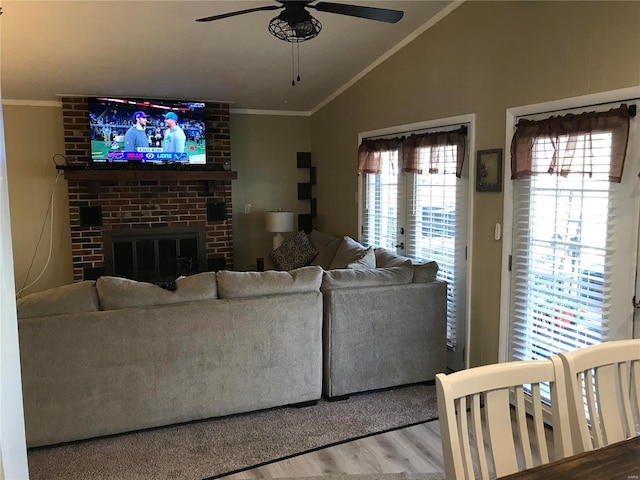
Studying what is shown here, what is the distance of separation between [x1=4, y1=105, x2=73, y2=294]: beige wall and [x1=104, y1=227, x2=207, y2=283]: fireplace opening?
1.95 feet

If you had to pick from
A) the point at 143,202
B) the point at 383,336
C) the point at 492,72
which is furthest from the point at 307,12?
the point at 143,202

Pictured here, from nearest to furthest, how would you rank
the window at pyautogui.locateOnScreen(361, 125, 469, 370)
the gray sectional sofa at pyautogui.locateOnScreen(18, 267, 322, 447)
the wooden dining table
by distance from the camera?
the wooden dining table
the gray sectional sofa at pyautogui.locateOnScreen(18, 267, 322, 447)
the window at pyautogui.locateOnScreen(361, 125, 469, 370)

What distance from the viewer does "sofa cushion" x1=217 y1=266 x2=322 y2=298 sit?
320 centimetres

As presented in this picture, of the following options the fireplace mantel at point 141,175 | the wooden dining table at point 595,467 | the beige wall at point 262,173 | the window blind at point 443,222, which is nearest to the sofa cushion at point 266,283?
the window blind at point 443,222

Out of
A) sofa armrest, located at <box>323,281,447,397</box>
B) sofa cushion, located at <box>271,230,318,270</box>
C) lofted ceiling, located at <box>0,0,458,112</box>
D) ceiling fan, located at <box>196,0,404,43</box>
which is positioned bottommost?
sofa armrest, located at <box>323,281,447,397</box>

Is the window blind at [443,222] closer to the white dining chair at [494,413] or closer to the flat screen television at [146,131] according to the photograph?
the white dining chair at [494,413]

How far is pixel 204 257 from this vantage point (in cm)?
619

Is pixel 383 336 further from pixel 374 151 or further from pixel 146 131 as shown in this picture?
pixel 146 131

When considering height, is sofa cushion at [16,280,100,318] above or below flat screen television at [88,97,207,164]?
below

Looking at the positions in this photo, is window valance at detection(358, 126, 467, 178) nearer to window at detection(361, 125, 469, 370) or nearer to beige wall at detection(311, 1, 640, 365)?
window at detection(361, 125, 469, 370)

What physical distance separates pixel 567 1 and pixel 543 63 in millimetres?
350

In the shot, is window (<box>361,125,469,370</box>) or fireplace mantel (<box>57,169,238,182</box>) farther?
fireplace mantel (<box>57,169,238,182</box>)

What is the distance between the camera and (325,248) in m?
5.50

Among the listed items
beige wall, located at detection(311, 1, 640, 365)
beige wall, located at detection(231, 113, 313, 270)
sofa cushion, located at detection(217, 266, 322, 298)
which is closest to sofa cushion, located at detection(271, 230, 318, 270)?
beige wall, located at detection(231, 113, 313, 270)
